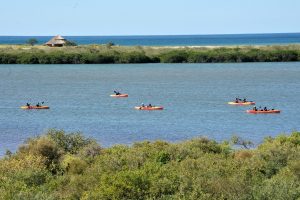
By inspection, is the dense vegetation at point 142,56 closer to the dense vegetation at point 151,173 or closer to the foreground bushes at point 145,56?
the foreground bushes at point 145,56

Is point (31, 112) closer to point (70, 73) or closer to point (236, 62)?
point (70, 73)

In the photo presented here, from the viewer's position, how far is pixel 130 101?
88.7 m

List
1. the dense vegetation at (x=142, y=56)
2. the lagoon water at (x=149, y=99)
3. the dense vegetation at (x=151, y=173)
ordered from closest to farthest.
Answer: the dense vegetation at (x=151, y=173) < the lagoon water at (x=149, y=99) < the dense vegetation at (x=142, y=56)

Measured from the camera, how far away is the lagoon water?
6360 cm

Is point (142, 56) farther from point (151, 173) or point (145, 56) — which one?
point (151, 173)

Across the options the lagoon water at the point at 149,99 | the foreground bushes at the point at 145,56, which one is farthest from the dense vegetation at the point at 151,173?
the foreground bushes at the point at 145,56

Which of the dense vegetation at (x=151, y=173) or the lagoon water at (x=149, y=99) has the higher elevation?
the dense vegetation at (x=151, y=173)

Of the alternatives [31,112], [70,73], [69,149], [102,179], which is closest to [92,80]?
[70,73]

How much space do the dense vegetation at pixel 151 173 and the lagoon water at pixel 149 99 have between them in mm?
13720

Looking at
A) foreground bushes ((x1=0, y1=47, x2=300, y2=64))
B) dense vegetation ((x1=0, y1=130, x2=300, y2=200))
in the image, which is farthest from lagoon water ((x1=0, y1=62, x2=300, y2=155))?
dense vegetation ((x1=0, y1=130, x2=300, y2=200))

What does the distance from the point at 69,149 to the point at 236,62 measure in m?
114

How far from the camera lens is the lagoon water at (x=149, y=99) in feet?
209

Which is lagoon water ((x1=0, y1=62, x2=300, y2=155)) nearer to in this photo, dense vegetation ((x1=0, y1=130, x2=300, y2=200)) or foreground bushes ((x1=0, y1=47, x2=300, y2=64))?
foreground bushes ((x1=0, y1=47, x2=300, y2=64))

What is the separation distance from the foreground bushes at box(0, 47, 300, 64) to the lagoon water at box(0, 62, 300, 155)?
475cm
